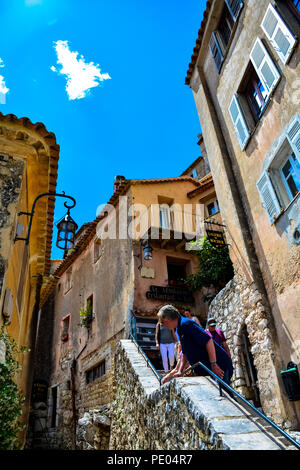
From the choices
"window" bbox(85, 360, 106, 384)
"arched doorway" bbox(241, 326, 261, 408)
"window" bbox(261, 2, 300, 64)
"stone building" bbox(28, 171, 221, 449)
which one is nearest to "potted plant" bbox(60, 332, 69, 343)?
"stone building" bbox(28, 171, 221, 449)

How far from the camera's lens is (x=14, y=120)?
5.32 metres

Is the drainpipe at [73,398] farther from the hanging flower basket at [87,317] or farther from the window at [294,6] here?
the window at [294,6]

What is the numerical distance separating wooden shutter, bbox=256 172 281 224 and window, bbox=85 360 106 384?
29.8 ft

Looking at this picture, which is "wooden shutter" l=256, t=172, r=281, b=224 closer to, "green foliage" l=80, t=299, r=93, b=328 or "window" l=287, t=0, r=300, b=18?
"window" l=287, t=0, r=300, b=18

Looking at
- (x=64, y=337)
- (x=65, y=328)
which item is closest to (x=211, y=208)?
(x=64, y=337)

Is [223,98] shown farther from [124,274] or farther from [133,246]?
[124,274]

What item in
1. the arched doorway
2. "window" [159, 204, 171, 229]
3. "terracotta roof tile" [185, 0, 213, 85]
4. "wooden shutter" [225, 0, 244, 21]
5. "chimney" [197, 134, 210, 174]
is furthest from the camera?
"chimney" [197, 134, 210, 174]

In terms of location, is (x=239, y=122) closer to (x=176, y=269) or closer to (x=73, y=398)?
(x=176, y=269)

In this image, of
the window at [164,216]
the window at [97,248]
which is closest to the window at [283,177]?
the window at [164,216]

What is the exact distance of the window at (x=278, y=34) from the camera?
6055mm

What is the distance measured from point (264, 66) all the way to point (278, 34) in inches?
24.0

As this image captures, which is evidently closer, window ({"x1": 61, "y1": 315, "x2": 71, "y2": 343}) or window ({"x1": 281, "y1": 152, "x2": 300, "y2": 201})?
window ({"x1": 281, "y1": 152, "x2": 300, "y2": 201})

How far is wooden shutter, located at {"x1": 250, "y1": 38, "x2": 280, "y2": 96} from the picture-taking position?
6.50 meters
